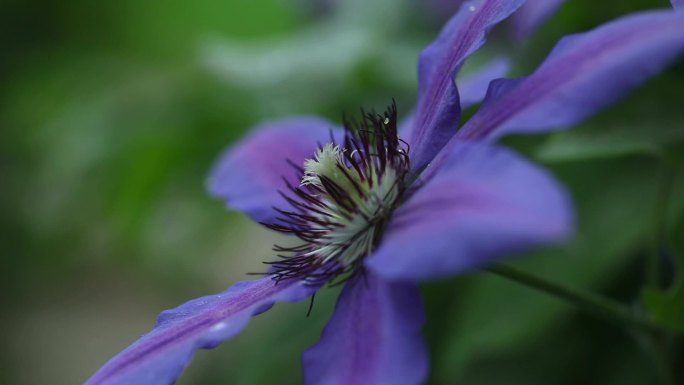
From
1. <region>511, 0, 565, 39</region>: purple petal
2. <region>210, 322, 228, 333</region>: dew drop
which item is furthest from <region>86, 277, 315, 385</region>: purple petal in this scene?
<region>511, 0, 565, 39</region>: purple petal

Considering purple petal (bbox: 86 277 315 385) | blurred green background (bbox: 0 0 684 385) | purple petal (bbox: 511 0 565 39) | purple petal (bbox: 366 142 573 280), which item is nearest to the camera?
purple petal (bbox: 366 142 573 280)

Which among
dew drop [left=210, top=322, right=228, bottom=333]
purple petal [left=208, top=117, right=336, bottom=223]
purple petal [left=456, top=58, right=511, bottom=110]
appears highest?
purple petal [left=208, top=117, right=336, bottom=223]

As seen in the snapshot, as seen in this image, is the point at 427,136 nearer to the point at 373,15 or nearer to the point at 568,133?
the point at 568,133

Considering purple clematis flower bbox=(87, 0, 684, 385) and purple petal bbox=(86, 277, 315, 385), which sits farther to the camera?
purple petal bbox=(86, 277, 315, 385)

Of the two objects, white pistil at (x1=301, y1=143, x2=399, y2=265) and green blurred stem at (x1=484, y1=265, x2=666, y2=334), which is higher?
white pistil at (x1=301, y1=143, x2=399, y2=265)

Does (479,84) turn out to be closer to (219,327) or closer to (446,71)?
(446,71)

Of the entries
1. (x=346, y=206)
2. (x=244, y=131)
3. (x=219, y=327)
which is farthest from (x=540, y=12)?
(x=244, y=131)

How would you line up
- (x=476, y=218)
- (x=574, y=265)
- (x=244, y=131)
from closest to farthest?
1. (x=476, y=218)
2. (x=574, y=265)
3. (x=244, y=131)

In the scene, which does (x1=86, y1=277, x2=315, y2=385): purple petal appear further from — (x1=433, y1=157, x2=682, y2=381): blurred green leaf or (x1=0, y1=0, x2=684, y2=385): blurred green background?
(x1=433, y1=157, x2=682, y2=381): blurred green leaf

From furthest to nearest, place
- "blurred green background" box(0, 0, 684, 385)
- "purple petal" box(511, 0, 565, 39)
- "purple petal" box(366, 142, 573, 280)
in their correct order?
"blurred green background" box(0, 0, 684, 385) → "purple petal" box(511, 0, 565, 39) → "purple petal" box(366, 142, 573, 280)
